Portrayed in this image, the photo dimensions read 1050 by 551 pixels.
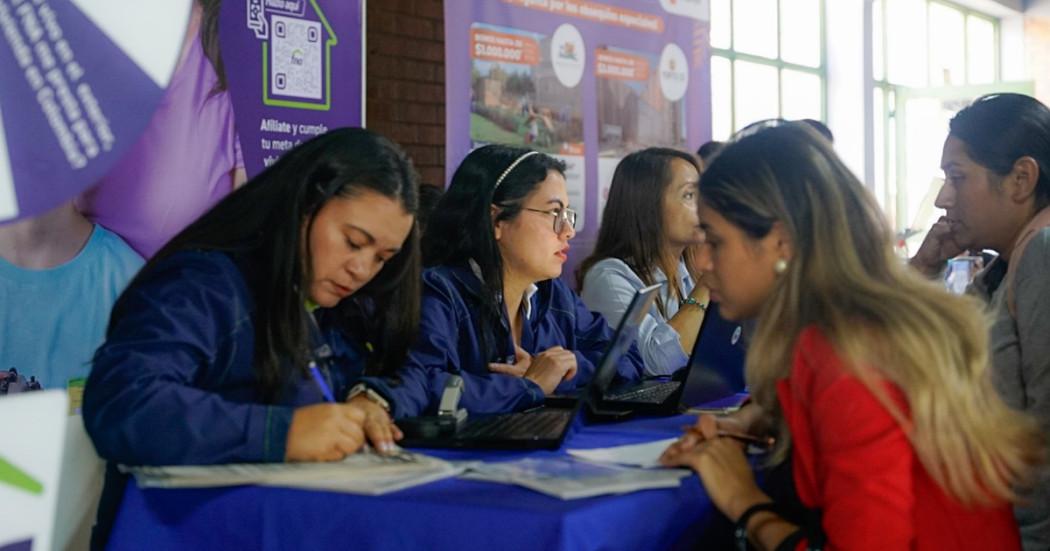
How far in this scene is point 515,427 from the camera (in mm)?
1725

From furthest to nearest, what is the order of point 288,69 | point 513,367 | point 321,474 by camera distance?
point 288,69 → point 513,367 → point 321,474

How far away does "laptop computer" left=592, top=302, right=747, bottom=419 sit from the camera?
2027 millimetres

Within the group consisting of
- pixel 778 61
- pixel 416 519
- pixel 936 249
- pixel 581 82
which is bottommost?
pixel 416 519

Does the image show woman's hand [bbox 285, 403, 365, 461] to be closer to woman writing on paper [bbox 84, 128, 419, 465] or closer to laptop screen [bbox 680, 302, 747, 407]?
woman writing on paper [bbox 84, 128, 419, 465]

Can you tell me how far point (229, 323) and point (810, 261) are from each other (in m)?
0.84

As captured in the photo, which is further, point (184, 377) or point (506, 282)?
point (506, 282)

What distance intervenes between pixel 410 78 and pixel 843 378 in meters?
3.18

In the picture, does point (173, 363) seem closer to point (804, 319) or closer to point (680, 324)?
point (804, 319)

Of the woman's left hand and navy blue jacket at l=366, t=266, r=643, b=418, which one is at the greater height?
navy blue jacket at l=366, t=266, r=643, b=418

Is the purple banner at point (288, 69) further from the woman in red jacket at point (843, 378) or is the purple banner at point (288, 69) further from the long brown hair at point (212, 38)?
the woman in red jacket at point (843, 378)

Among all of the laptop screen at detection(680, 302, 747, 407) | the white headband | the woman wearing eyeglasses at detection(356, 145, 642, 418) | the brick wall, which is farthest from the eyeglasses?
the brick wall

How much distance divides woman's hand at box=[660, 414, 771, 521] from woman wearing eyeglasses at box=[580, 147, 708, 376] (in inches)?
71.9

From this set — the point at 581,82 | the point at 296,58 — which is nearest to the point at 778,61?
the point at 581,82

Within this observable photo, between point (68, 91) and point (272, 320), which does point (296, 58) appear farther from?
point (272, 320)
